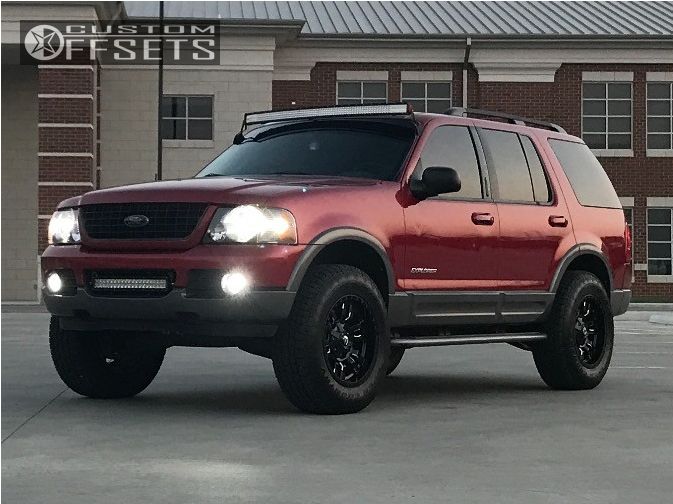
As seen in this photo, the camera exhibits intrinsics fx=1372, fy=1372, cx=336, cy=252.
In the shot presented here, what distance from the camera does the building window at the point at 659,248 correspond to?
3512 centimetres

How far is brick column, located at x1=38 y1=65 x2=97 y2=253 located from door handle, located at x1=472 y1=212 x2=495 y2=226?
21.9 m

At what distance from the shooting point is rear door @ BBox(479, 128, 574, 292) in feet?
33.4

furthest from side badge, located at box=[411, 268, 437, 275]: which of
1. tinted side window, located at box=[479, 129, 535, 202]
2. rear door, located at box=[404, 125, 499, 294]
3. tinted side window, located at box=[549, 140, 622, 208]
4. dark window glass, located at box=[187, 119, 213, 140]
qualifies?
dark window glass, located at box=[187, 119, 213, 140]

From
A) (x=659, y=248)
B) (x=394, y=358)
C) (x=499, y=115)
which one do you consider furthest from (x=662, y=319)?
(x=499, y=115)

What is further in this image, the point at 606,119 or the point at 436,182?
the point at 606,119

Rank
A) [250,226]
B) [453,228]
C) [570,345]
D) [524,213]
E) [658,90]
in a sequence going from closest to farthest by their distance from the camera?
[250,226] < [453,228] < [524,213] < [570,345] < [658,90]

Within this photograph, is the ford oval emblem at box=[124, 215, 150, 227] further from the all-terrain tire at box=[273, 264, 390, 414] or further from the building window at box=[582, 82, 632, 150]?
the building window at box=[582, 82, 632, 150]

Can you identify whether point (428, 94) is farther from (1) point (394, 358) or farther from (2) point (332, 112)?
(2) point (332, 112)

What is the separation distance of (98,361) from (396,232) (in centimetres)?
226

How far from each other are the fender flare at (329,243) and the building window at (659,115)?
90.9 feet

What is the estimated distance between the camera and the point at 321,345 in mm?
8352

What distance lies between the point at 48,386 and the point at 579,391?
4.13m

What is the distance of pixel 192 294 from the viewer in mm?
8219

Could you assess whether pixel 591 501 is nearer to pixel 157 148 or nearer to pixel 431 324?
pixel 431 324
